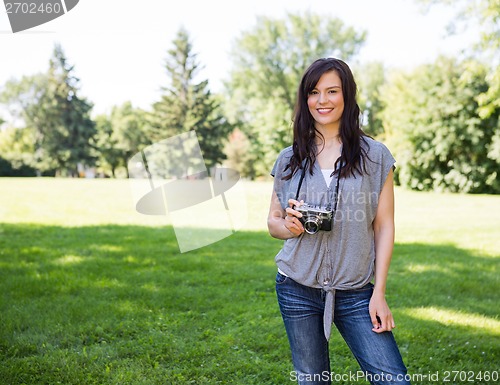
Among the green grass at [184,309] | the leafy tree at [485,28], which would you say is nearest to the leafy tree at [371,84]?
the leafy tree at [485,28]

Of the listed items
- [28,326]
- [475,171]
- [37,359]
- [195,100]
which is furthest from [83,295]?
[195,100]

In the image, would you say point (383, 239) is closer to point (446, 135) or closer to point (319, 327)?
point (319, 327)

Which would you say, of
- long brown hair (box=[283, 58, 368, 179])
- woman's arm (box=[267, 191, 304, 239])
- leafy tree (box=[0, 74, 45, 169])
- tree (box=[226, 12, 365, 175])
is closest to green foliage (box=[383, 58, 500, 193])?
tree (box=[226, 12, 365, 175])

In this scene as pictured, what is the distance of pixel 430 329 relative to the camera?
3.89 m

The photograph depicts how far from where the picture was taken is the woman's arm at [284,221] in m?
1.80

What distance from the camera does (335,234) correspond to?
1.83 metres

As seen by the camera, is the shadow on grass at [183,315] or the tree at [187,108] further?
the tree at [187,108]

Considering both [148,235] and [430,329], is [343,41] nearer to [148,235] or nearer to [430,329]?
[148,235]

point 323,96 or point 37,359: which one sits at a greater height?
point 323,96

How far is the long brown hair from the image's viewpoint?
1809mm

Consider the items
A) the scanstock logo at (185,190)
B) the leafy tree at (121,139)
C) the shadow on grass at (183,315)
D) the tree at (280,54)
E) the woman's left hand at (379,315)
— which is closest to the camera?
the woman's left hand at (379,315)

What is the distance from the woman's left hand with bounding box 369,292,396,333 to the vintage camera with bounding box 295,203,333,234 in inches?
12.6

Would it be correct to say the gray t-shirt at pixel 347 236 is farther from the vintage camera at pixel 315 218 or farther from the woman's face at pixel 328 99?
the woman's face at pixel 328 99

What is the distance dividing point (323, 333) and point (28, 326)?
9.78 feet
